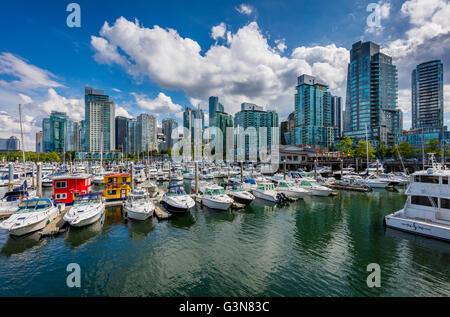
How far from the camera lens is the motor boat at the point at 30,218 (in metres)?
15.6

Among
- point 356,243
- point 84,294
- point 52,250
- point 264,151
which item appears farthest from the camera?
point 264,151

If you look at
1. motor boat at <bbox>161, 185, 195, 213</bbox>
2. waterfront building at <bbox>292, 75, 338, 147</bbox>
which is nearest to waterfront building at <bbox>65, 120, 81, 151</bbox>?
motor boat at <bbox>161, 185, 195, 213</bbox>

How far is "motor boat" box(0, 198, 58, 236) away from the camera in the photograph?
51.1ft

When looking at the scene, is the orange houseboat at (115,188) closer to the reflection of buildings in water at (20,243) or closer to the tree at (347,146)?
the reflection of buildings in water at (20,243)

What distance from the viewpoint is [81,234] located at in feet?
56.4

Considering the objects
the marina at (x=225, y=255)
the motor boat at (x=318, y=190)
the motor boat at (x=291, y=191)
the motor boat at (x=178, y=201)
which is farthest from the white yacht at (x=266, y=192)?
the motor boat at (x=178, y=201)

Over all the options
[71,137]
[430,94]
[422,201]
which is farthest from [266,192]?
[430,94]

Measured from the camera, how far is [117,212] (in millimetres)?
23859

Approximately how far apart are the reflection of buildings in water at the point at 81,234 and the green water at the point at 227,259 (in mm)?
78

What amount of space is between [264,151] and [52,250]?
94.3 meters

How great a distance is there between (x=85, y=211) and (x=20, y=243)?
454 cm

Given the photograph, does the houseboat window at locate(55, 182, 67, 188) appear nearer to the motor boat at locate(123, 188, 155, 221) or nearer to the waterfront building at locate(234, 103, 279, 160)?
the motor boat at locate(123, 188, 155, 221)
